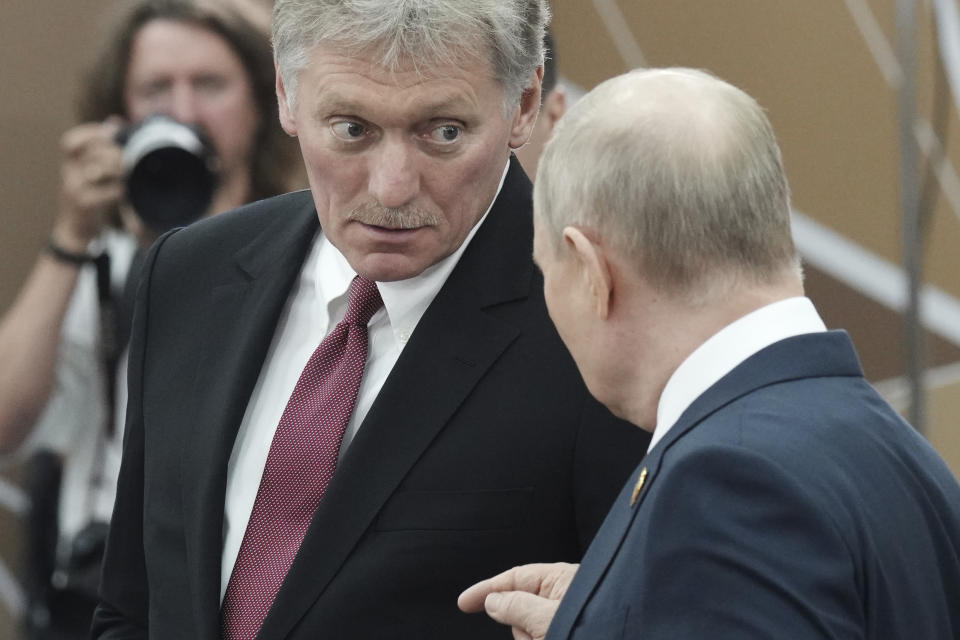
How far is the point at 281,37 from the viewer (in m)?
1.39

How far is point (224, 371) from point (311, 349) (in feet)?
0.30

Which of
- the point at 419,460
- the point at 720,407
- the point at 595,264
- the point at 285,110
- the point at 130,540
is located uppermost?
the point at 285,110

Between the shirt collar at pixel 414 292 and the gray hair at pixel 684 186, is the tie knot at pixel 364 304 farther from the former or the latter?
the gray hair at pixel 684 186

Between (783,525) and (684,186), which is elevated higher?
(684,186)

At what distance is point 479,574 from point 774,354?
0.39 meters

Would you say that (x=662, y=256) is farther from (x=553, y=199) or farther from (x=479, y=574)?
(x=479, y=574)

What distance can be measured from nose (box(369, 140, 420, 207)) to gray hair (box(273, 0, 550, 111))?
0.08 meters

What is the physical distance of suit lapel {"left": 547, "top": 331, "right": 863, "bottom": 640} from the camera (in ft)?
3.45

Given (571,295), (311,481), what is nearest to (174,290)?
(311,481)

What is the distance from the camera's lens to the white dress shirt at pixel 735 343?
1.06 meters

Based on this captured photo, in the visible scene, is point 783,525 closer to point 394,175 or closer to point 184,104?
point 394,175

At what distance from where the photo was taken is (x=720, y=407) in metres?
1.04

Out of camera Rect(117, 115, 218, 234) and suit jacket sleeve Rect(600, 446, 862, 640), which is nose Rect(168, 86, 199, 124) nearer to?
camera Rect(117, 115, 218, 234)

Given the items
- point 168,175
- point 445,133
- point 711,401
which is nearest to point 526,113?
point 445,133
